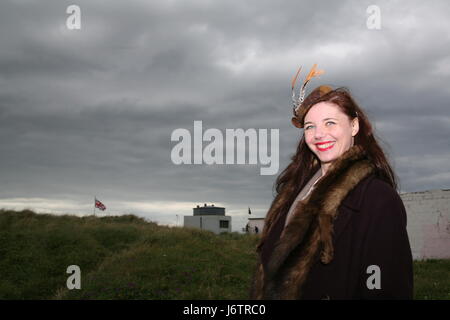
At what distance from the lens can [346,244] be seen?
321 cm

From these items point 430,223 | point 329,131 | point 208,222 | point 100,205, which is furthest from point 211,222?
point 329,131

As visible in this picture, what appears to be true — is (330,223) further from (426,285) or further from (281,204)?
(426,285)

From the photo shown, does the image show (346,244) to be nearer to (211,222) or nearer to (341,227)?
(341,227)

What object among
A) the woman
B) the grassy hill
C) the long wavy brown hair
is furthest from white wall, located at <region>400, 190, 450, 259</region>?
the woman

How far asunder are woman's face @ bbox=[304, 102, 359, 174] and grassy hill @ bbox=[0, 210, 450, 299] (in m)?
9.50

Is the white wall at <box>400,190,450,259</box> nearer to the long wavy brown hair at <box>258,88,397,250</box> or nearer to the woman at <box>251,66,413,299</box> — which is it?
the long wavy brown hair at <box>258,88,397,250</box>

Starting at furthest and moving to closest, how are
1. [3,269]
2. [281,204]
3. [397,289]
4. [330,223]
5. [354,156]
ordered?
[3,269], [281,204], [354,156], [330,223], [397,289]

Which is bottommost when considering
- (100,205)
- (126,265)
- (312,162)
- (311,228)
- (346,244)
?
(126,265)

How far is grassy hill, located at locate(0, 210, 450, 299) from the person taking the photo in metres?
13.4

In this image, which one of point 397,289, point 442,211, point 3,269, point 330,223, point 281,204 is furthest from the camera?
point 442,211

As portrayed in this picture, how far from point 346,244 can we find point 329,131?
0.97 metres

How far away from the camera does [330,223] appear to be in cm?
327
